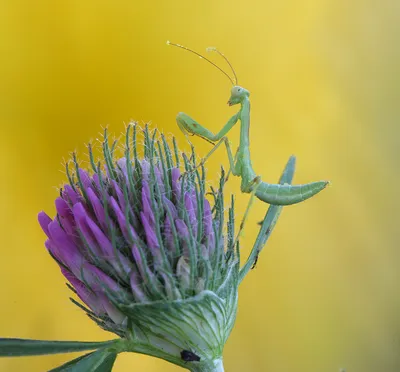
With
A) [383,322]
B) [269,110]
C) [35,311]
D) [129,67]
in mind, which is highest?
[129,67]

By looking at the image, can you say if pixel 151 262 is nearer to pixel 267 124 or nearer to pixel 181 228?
pixel 181 228

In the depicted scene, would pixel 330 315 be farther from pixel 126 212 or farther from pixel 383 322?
pixel 126 212

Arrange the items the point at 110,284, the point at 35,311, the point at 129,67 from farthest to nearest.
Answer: the point at 129,67, the point at 35,311, the point at 110,284

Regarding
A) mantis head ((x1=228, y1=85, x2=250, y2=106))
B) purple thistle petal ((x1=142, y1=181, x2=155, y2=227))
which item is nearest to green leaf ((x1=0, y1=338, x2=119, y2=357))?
purple thistle petal ((x1=142, y1=181, x2=155, y2=227))

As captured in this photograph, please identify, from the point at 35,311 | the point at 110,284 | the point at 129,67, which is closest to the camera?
the point at 110,284

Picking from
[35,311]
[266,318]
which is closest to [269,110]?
[266,318]

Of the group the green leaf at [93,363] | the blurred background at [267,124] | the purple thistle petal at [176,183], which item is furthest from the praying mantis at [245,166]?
the blurred background at [267,124]

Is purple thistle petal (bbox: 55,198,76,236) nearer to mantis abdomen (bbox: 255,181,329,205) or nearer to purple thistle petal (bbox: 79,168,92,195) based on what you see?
purple thistle petal (bbox: 79,168,92,195)
